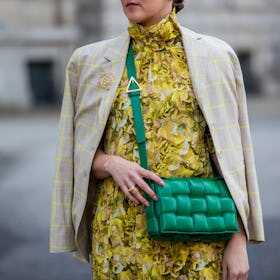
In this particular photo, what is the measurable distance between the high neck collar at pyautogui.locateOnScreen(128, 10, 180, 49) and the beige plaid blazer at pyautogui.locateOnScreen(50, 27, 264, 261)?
0.04 meters

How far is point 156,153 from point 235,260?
424 millimetres

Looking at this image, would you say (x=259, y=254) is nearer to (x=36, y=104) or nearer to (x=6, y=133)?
(x=6, y=133)

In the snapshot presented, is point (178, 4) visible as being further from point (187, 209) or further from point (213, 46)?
point (187, 209)

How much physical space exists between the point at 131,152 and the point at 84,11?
2040 centimetres

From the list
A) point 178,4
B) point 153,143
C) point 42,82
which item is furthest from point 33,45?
point 153,143

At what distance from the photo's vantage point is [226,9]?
2302 cm

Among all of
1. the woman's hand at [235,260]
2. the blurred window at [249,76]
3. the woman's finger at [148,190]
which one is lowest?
the woman's hand at [235,260]

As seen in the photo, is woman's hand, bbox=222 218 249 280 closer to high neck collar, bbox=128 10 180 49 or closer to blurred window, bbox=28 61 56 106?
high neck collar, bbox=128 10 180 49

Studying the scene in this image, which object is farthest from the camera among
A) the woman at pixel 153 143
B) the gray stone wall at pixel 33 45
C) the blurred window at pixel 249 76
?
the blurred window at pixel 249 76

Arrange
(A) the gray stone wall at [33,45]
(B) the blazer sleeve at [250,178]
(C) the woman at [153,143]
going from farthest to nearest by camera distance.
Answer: (A) the gray stone wall at [33,45], (B) the blazer sleeve at [250,178], (C) the woman at [153,143]

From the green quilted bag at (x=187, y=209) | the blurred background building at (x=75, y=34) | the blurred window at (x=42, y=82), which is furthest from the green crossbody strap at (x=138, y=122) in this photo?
the blurred window at (x=42, y=82)

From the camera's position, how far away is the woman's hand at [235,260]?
2699mm

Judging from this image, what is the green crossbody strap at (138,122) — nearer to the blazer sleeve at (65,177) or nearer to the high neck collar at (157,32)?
the high neck collar at (157,32)

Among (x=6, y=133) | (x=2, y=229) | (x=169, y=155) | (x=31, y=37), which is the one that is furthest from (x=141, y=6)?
(x=31, y=37)
